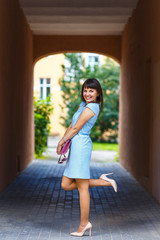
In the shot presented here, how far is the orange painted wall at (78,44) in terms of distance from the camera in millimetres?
12836

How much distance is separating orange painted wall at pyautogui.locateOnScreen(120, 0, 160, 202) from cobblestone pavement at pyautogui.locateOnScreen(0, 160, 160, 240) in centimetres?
Answer: 52

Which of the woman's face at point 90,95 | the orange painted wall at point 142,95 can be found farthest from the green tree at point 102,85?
the woman's face at point 90,95

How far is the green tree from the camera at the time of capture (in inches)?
992

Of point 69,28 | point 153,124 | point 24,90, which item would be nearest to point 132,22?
point 69,28

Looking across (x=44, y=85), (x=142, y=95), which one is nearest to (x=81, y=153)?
(x=142, y=95)

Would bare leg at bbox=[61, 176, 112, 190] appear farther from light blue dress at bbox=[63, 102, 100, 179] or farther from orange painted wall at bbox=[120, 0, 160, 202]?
orange painted wall at bbox=[120, 0, 160, 202]

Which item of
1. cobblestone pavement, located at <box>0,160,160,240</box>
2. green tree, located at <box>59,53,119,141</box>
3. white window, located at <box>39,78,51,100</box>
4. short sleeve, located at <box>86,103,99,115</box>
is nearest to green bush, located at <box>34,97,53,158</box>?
cobblestone pavement, located at <box>0,160,160,240</box>

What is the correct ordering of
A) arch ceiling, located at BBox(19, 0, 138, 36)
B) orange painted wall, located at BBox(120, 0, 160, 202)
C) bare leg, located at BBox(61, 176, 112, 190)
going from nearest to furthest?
bare leg, located at BBox(61, 176, 112, 190) < orange painted wall, located at BBox(120, 0, 160, 202) < arch ceiling, located at BBox(19, 0, 138, 36)

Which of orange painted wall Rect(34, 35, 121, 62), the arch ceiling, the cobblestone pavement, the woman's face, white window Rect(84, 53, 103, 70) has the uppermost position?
white window Rect(84, 53, 103, 70)

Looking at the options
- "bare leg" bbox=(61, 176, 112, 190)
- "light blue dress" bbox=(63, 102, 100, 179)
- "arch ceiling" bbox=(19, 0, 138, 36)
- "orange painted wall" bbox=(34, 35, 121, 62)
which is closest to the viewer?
"light blue dress" bbox=(63, 102, 100, 179)

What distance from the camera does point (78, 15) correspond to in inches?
404

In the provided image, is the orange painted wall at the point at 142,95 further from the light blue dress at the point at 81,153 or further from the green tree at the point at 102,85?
the green tree at the point at 102,85

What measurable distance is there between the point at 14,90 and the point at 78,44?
15.0 ft

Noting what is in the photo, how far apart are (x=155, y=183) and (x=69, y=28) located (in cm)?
645
